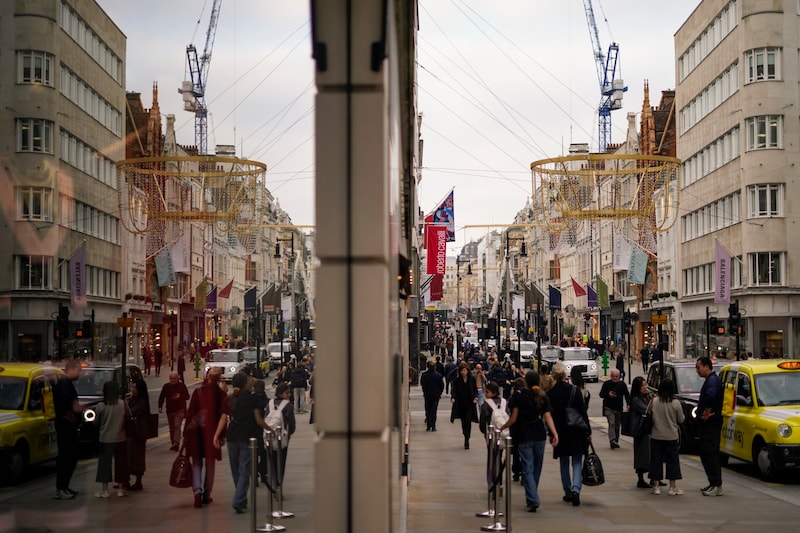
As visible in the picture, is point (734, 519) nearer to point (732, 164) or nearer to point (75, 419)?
point (75, 419)

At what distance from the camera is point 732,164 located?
56125 mm

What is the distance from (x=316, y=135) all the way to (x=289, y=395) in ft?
5.81

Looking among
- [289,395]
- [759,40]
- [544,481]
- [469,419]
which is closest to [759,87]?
[759,40]

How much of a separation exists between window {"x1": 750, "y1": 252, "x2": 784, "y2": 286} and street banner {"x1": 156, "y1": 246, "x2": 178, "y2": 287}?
53.1 meters

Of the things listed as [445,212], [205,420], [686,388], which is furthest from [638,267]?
[205,420]

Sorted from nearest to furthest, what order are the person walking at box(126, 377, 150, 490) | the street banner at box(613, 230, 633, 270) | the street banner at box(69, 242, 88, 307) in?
1. the street banner at box(69, 242, 88, 307)
2. the person walking at box(126, 377, 150, 490)
3. the street banner at box(613, 230, 633, 270)

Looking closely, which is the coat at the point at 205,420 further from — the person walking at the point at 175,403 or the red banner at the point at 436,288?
the red banner at the point at 436,288

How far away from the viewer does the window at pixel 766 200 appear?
53.3 m

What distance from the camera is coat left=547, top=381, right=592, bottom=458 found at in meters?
14.0

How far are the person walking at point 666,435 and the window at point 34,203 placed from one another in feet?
40.2

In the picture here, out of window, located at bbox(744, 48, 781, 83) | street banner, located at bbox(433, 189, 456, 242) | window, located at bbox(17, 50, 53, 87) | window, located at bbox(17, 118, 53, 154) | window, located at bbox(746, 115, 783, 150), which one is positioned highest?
window, located at bbox(744, 48, 781, 83)

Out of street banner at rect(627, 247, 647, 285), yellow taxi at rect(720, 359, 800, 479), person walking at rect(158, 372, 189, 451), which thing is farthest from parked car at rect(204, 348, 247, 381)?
street banner at rect(627, 247, 647, 285)

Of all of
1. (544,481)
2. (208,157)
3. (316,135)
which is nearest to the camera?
(316,135)

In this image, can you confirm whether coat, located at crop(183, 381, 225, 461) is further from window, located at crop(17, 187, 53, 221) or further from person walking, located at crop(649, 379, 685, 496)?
person walking, located at crop(649, 379, 685, 496)
